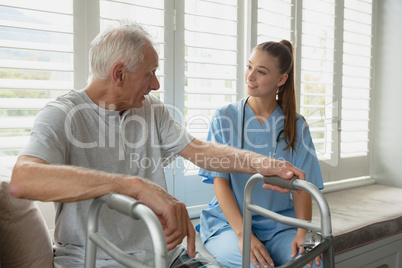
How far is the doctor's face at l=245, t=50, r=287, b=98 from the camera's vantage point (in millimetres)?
1844

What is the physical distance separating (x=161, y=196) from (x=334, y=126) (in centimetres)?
233

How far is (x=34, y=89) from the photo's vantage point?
163cm

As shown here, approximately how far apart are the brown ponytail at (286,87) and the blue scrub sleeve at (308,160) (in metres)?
0.04

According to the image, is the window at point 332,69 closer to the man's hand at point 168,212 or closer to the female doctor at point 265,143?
the female doctor at point 265,143

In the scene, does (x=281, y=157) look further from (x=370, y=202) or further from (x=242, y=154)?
(x=370, y=202)

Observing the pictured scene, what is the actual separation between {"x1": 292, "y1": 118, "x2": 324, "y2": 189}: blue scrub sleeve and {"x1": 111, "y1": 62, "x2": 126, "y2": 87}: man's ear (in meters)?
0.93

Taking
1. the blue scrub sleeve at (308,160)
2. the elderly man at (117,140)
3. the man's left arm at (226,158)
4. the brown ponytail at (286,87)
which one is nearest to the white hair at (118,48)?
the elderly man at (117,140)

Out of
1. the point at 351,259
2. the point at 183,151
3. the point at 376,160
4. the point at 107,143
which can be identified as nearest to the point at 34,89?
the point at 107,143

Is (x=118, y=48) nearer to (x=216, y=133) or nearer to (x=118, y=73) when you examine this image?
(x=118, y=73)

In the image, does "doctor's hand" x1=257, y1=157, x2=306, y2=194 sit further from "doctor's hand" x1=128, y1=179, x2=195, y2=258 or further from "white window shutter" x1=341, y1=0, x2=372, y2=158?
"white window shutter" x1=341, y1=0, x2=372, y2=158

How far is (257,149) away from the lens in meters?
1.83

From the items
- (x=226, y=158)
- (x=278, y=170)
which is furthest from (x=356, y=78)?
(x=278, y=170)

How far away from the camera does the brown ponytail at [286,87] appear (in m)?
1.85

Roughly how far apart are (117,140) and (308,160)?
0.92 metres
